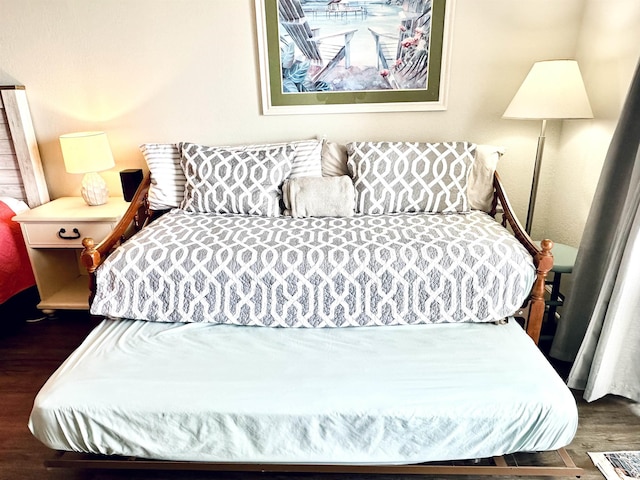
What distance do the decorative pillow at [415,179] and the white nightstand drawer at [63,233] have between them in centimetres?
143

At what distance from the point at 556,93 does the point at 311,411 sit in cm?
188

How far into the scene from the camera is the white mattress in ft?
4.56

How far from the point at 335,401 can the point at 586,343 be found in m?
1.12

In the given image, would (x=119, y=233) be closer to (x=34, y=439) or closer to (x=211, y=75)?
(x=34, y=439)

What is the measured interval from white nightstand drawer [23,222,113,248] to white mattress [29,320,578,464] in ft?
3.52

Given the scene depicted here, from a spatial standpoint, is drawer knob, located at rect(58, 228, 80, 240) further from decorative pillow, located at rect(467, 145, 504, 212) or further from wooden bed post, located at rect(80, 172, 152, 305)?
decorative pillow, located at rect(467, 145, 504, 212)

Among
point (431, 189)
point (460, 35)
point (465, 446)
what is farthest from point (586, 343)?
point (460, 35)

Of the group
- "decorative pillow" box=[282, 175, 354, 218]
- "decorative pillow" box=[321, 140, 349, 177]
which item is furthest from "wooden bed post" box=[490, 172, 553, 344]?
"decorative pillow" box=[321, 140, 349, 177]

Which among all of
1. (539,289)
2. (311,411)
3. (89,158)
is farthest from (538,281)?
(89,158)

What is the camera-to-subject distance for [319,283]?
1.76 meters

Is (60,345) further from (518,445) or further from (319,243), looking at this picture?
(518,445)

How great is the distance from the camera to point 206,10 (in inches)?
97.3

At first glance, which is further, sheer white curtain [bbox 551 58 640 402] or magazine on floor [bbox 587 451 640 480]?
sheer white curtain [bbox 551 58 640 402]

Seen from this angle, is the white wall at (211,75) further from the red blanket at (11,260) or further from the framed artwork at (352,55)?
the red blanket at (11,260)
